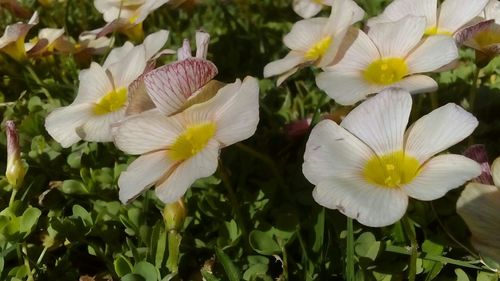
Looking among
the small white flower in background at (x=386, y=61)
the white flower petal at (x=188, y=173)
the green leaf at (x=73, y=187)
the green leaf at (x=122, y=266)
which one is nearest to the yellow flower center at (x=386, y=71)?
the small white flower in background at (x=386, y=61)

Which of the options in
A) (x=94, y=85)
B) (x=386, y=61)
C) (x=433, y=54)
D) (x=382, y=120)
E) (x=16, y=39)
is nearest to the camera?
(x=382, y=120)

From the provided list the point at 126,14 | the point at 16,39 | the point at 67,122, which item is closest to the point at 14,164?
the point at 67,122

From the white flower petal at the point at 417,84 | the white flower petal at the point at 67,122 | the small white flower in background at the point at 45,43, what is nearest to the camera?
the white flower petal at the point at 417,84

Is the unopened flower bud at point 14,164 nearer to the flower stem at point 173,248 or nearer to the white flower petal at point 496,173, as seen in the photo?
the flower stem at point 173,248

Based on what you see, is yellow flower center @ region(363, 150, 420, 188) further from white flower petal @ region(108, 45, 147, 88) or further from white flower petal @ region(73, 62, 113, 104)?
white flower petal @ region(73, 62, 113, 104)

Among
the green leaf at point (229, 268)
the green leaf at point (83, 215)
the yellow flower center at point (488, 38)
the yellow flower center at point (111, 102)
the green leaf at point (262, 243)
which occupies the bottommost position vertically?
the green leaf at point (83, 215)

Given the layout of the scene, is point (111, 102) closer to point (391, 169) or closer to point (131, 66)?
point (131, 66)

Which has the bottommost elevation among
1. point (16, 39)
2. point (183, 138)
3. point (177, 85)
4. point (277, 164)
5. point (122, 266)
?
point (277, 164)
